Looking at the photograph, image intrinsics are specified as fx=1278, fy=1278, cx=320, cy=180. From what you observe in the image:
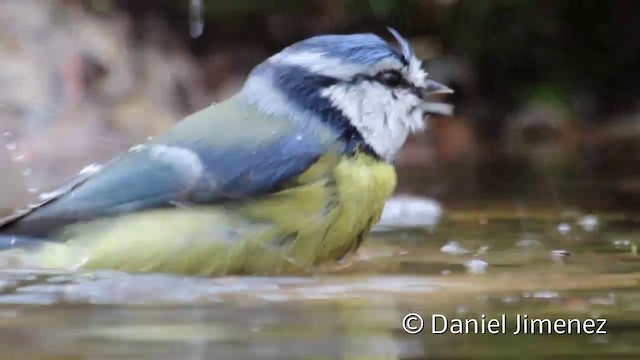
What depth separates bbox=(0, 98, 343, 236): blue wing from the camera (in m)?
1.96

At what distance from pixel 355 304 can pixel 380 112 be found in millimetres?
696

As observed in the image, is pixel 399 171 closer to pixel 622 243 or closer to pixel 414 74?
pixel 414 74

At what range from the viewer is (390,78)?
2260mm

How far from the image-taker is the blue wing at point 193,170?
1965 millimetres

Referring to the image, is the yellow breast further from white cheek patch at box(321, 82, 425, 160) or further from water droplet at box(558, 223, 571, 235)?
water droplet at box(558, 223, 571, 235)

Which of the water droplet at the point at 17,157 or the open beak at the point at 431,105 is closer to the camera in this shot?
the open beak at the point at 431,105

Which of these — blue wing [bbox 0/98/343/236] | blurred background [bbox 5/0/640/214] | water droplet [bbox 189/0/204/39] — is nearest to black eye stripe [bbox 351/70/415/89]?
blue wing [bbox 0/98/343/236]

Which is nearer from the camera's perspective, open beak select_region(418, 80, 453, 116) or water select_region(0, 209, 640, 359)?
water select_region(0, 209, 640, 359)

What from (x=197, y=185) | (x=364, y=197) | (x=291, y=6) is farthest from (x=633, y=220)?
(x=291, y=6)

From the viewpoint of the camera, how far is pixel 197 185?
6.60 ft

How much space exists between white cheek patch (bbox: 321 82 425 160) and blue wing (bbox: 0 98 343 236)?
0.08 metres

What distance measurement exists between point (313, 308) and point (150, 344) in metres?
0.30

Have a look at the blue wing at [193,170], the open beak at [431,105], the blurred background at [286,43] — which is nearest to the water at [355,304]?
the blue wing at [193,170]

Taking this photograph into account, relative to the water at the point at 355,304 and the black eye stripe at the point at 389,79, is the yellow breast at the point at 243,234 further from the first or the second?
the black eye stripe at the point at 389,79
